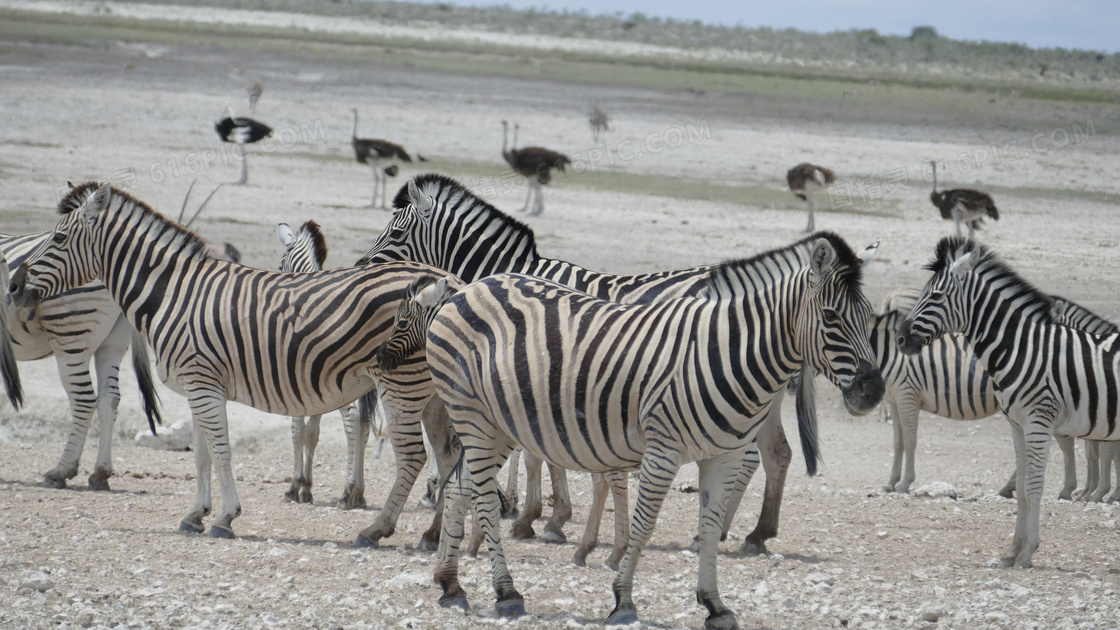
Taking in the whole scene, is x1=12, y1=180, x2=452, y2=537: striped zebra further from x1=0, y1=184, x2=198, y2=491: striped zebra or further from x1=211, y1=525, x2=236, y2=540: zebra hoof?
x1=0, y1=184, x2=198, y2=491: striped zebra

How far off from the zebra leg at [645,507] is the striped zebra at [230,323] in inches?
77.2

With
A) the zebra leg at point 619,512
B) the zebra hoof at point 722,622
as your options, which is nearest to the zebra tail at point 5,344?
the zebra leg at point 619,512

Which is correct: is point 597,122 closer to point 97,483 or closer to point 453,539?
point 97,483

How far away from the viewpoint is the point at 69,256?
285 inches

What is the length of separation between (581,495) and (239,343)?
10.9 ft

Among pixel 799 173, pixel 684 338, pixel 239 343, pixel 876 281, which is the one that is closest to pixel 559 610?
pixel 684 338

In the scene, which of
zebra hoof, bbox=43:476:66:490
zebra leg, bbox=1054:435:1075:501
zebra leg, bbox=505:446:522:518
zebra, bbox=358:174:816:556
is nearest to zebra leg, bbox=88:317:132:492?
zebra hoof, bbox=43:476:66:490

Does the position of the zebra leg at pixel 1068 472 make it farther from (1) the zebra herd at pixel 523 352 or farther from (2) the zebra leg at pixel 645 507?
(2) the zebra leg at pixel 645 507

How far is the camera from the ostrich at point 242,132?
22.5 m

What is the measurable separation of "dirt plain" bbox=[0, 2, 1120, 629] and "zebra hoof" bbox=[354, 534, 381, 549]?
0.16m

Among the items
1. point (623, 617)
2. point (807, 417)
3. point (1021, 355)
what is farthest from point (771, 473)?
point (623, 617)

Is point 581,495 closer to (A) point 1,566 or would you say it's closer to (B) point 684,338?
(B) point 684,338

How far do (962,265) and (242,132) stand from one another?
18626 millimetres

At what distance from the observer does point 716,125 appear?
1300 inches
